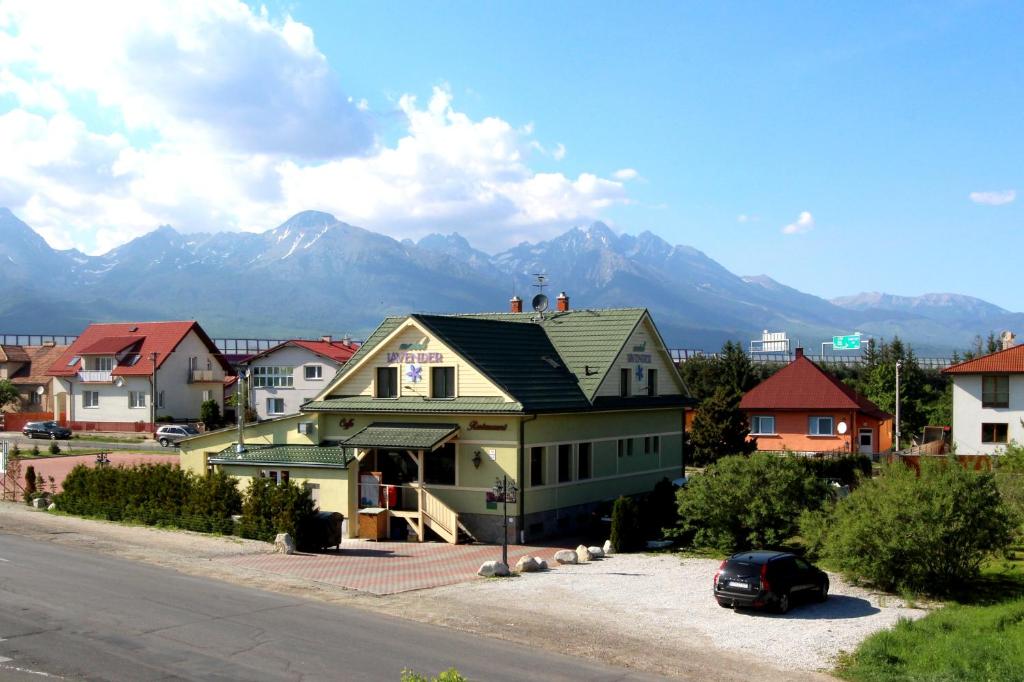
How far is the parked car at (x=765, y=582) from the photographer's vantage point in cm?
2142

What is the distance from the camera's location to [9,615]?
64.2 feet

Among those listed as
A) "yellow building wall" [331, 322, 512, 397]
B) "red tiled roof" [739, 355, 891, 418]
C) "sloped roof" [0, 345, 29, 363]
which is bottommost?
Answer: "red tiled roof" [739, 355, 891, 418]

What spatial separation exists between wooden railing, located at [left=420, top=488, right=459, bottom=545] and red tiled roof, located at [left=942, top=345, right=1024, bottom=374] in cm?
3391

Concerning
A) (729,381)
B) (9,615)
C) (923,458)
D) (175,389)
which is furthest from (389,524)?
(175,389)

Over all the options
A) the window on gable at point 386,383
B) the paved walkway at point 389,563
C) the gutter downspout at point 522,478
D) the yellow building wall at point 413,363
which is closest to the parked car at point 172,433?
the yellow building wall at point 413,363

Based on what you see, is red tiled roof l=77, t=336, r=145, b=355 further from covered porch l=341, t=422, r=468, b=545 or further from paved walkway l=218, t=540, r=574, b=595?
paved walkway l=218, t=540, r=574, b=595

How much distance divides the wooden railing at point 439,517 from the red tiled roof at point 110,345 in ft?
191

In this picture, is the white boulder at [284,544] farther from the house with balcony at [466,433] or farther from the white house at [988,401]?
the white house at [988,401]

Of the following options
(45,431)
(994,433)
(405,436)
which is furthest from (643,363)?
(45,431)

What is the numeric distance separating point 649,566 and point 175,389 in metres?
64.5

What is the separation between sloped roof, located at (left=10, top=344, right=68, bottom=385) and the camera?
91900 millimetres

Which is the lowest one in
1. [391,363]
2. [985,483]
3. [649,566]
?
[649,566]

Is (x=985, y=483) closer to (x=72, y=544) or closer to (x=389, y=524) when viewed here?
(x=389, y=524)

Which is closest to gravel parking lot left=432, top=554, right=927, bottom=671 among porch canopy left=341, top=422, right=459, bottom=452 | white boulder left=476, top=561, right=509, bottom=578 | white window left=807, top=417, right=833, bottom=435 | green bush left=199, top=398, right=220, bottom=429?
white boulder left=476, top=561, right=509, bottom=578
